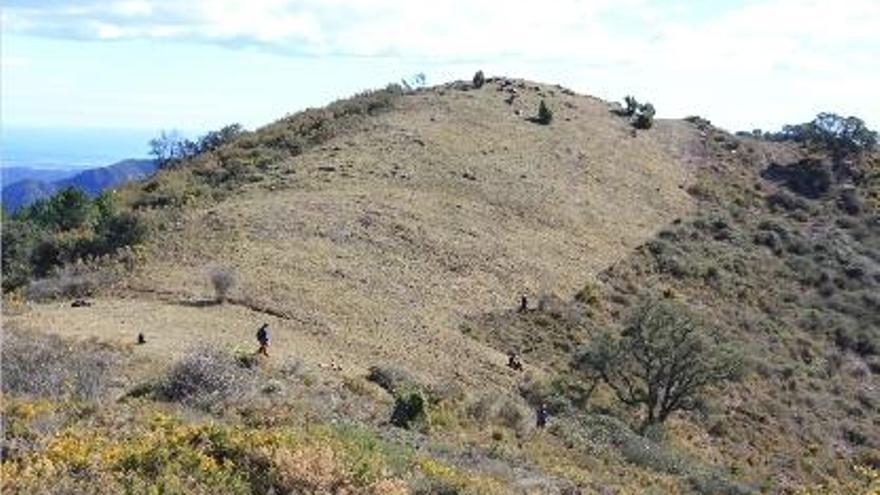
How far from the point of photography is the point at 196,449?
11609mm

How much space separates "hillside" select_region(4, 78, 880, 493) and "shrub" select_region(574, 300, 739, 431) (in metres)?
0.84

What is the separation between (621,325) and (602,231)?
445 inches

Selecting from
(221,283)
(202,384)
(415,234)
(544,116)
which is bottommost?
(202,384)

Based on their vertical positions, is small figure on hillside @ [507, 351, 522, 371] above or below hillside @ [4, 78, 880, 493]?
below

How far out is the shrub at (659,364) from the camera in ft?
113

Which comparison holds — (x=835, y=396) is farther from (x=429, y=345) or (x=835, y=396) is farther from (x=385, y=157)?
(x=385, y=157)

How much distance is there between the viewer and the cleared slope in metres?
31.2

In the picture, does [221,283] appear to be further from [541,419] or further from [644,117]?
[644,117]

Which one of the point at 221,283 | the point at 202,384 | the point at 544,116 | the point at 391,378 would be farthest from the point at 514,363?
the point at 544,116

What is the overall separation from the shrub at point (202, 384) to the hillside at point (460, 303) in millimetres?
58

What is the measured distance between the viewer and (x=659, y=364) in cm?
3516

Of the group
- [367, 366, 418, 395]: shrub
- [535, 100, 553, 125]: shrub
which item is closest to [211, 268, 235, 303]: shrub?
[367, 366, 418, 395]: shrub

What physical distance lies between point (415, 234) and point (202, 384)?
24.9 metres

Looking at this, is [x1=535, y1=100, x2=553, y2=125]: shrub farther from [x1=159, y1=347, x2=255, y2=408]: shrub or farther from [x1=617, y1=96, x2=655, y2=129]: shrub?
[x1=159, y1=347, x2=255, y2=408]: shrub
